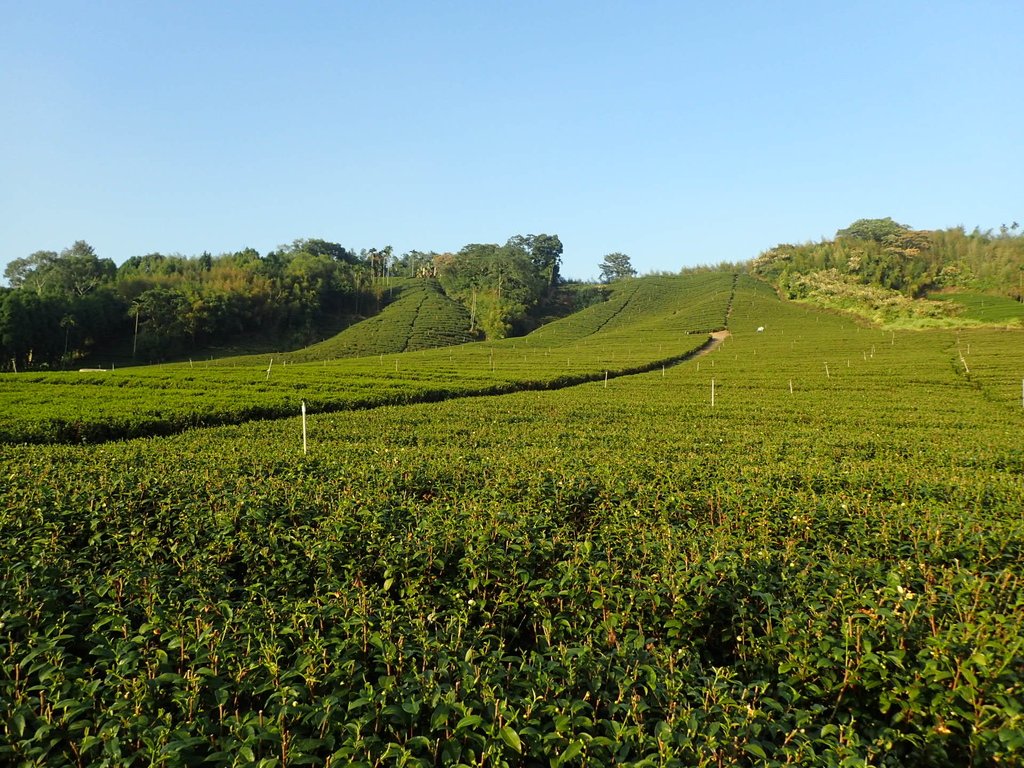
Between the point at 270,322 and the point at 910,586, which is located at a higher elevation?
the point at 270,322

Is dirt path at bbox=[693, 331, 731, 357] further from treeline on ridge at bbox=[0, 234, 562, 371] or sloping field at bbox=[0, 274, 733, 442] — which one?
treeline on ridge at bbox=[0, 234, 562, 371]

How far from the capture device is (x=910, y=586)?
4.79 m

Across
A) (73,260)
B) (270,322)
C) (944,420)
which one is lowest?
(944,420)

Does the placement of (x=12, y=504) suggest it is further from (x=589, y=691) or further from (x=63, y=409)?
(x=63, y=409)

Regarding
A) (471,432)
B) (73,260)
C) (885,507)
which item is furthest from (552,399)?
(73,260)

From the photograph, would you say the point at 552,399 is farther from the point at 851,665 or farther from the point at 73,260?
the point at 73,260

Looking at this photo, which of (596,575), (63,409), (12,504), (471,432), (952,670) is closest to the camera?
(952,670)

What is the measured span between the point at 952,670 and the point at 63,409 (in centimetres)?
2417

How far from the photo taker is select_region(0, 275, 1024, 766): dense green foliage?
120 inches

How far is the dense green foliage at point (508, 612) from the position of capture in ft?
9.98

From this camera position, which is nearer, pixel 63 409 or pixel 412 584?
pixel 412 584

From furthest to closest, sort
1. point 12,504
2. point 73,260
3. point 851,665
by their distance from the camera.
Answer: point 73,260 < point 12,504 < point 851,665

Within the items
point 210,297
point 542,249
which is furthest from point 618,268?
point 210,297

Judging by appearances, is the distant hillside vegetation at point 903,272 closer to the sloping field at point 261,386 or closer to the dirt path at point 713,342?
the dirt path at point 713,342
